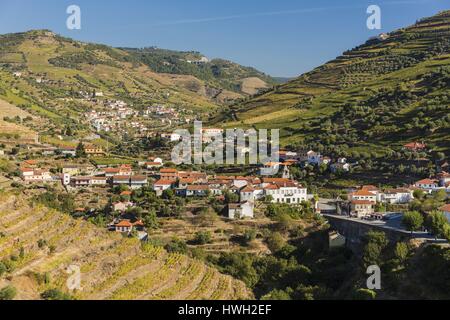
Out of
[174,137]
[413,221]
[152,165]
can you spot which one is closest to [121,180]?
[152,165]

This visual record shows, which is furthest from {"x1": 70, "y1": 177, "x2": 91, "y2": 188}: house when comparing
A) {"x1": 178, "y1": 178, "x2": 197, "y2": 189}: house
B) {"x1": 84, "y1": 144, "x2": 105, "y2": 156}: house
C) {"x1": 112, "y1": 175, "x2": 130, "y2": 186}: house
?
{"x1": 84, "y1": 144, "x2": 105, "y2": 156}: house

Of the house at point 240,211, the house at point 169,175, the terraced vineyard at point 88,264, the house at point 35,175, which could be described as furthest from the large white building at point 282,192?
the terraced vineyard at point 88,264

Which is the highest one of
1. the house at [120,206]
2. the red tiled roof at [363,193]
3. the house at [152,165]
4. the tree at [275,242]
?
the house at [152,165]

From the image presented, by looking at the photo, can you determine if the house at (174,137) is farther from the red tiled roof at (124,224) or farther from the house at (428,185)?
the red tiled roof at (124,224)

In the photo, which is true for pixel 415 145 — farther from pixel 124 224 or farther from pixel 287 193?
pixel 124 224

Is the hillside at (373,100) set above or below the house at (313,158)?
above

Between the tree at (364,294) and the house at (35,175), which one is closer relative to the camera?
the tree at (364,294)

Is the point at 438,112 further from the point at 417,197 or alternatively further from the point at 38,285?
the point at 38,285
